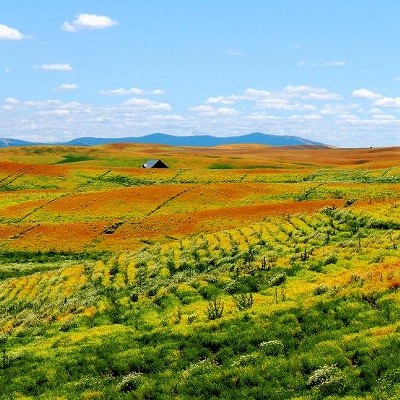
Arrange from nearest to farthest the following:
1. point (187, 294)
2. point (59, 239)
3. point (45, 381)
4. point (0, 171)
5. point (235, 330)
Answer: point (45, 381) → point (235, 330) → point (187, 294) → point (59, 239) → point (0, 171)

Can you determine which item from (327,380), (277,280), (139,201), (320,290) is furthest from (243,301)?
(139,201)

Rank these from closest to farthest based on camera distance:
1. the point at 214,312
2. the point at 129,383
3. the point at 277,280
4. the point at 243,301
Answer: the point at 129,383 → the point at 214,312 → the point at 243,301 → the point at 277,280

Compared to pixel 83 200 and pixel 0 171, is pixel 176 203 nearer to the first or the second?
pixel 83 200

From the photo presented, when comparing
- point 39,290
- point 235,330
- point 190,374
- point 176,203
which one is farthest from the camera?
point 176,203

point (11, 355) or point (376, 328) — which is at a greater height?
point (376, 328)

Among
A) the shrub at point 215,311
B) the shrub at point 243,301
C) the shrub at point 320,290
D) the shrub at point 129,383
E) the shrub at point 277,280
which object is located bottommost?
the shrub at point 129,383

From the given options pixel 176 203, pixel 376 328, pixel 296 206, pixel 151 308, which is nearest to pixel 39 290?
pixel 151 308

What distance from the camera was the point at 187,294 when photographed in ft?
113

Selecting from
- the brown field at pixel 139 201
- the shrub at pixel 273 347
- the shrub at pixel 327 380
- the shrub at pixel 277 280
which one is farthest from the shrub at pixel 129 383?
the brown field at pixel 139 201

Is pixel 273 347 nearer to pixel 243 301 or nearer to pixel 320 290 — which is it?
pixel 320 290

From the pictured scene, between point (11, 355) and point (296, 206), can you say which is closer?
point (11, 355)

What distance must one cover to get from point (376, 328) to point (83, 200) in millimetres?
81738

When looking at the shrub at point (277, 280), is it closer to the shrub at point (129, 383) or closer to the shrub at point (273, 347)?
the shrub at point (273, 347)

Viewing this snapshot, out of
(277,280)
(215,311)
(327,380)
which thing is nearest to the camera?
(327,380)
